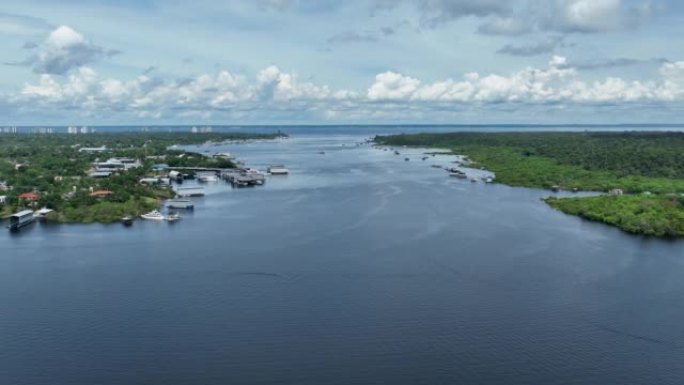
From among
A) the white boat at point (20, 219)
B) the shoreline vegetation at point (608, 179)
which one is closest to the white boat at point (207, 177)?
the white boat at point (20, 219)

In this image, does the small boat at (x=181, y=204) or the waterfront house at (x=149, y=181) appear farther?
the waterfront house at (x=149, y=181)

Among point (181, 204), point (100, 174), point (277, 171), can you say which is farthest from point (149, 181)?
point (277, 171)

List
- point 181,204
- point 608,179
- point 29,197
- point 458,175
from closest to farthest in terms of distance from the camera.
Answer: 1. point 29,197
2. point 181,204
3. point 608,179
4. point 458,175

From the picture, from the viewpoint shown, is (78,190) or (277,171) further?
(277,171)

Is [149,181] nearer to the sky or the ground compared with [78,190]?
nearer to the ground

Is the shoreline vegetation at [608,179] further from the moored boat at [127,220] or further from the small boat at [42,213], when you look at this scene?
the small boat at [42,213]

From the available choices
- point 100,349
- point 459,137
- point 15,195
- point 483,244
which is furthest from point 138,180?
point 459,137

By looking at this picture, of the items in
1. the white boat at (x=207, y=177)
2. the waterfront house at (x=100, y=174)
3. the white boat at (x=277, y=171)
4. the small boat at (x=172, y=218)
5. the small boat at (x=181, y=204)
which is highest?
the waterfront house at (x=100, y=174)

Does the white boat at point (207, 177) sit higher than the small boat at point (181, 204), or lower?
higher

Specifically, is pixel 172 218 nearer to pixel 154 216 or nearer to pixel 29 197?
pixel 154 216
